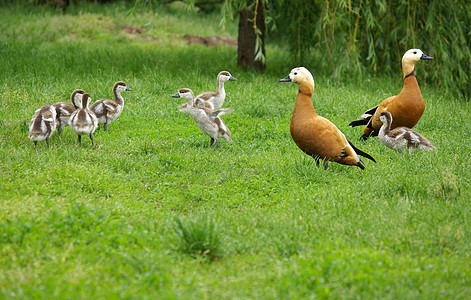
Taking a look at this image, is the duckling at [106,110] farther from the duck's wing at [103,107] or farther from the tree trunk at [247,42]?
the tree trunk at [247,42]

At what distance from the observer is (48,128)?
714 centimetres

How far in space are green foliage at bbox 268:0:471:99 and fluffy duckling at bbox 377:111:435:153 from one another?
3.53 metres

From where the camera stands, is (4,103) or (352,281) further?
(4,103)

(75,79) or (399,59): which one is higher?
(399,59)

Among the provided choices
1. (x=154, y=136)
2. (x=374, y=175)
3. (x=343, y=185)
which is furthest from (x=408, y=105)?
(x=154, y=136)

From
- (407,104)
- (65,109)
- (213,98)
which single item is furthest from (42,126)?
(407,104)

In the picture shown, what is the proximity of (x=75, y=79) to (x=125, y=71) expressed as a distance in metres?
1.46

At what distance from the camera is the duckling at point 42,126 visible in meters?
7.02

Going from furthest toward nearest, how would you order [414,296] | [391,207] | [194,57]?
1. [194,57]
2. [391,207]
3. [414,296]

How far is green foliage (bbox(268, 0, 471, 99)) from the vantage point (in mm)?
10969

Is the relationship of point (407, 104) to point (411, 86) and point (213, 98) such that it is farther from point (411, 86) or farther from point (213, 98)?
point (213, 98)

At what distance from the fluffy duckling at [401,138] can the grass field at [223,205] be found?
9.5 inches

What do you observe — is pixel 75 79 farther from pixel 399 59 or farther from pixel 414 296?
pixel 414 296

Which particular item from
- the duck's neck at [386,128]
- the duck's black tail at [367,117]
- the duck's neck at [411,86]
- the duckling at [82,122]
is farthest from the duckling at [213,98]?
the duck's neck at [411,86]
